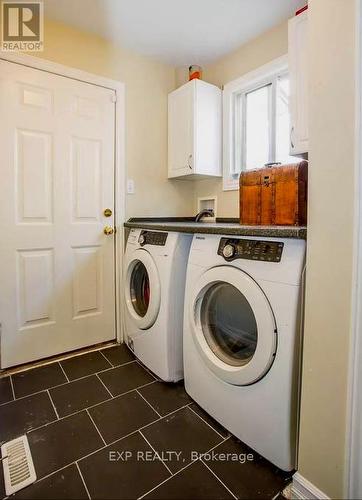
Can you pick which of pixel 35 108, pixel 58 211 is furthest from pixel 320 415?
pixel 35 108

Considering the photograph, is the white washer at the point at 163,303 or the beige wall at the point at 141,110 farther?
the beige wall at the point at 141,110

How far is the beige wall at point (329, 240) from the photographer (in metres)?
0.79

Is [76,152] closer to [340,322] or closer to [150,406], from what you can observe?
[150,406]

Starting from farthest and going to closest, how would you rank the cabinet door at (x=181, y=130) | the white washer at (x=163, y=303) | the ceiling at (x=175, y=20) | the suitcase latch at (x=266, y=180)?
the cabinet door at (x=181, y=130)
the ceiling at (x=175, y=20)
the white washer at (x=163, y=303)
the suitcase latch at (x=266, y=180)

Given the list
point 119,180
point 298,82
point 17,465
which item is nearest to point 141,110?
point 119,180

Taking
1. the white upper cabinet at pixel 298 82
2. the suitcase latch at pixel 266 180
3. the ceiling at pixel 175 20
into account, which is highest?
the ceiling at pixel 175 20

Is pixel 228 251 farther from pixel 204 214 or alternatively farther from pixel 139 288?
pixel 204 214

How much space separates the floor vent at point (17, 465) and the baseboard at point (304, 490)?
3.09ft

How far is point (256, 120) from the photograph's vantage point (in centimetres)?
216

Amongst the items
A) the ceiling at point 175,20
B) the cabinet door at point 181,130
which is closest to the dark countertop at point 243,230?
the cabinet door at point 181,130

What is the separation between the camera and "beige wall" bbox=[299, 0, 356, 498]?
0.79m

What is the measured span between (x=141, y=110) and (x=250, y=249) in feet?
5.58

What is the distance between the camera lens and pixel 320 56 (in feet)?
Answer: 2.77

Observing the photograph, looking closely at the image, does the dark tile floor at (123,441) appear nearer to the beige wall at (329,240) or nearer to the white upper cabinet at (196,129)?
the beige wall at (329,240)
